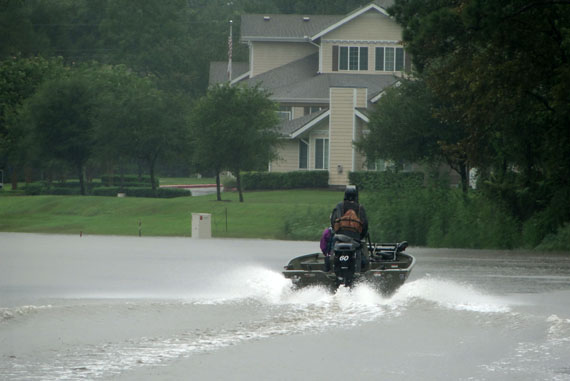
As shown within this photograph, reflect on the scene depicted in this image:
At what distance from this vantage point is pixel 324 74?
69.7 metres

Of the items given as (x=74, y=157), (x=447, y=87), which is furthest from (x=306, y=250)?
(x=74, y=157)

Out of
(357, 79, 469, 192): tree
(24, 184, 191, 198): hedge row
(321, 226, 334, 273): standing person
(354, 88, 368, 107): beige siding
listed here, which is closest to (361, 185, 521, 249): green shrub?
(357, 79, 469, 192): tree

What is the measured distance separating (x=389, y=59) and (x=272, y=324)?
5339 centimetres

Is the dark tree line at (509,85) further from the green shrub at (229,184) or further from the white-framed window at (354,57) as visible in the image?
the white-framed window at (354,57)

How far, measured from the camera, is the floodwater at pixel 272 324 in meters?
13.5

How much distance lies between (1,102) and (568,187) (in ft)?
158

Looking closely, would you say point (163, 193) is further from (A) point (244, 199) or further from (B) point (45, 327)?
(B) point (45, 327)

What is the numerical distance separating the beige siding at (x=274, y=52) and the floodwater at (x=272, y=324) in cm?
4597

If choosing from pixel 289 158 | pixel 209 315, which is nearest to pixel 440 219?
pixel 209 315

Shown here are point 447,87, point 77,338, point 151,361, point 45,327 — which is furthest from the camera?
point 447,87

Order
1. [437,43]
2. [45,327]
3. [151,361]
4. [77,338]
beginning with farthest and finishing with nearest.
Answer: [437,43] < [45,327] < [77,338] < [151,361]

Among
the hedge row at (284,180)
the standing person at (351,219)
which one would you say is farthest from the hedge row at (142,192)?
the standing person at (351,219)

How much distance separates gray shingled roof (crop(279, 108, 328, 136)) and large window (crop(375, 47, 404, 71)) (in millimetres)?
7338

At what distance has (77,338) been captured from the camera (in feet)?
52.5
